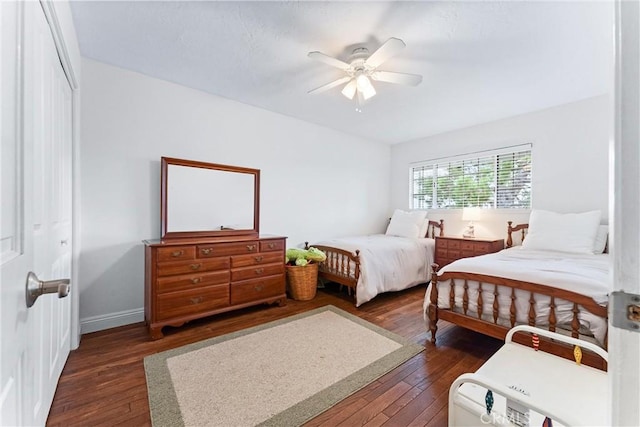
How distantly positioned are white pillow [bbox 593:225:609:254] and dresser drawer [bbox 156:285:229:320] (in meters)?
3.75

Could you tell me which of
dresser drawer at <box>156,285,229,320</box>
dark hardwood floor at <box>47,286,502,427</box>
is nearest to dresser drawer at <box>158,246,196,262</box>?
dresser drawer at <box>156,285,229,320</box>

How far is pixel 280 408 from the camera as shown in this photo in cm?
149

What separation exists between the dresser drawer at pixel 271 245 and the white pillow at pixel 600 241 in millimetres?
3229

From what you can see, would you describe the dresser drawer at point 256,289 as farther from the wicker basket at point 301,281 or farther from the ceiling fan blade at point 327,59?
the ceiling fan blade at point 327,59

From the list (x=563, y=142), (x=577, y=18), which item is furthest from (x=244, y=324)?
(x=563, y=142)

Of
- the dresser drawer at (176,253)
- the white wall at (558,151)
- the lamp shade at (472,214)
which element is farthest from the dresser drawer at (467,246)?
the dresser drawer at (176,253)

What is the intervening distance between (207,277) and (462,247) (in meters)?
3.20

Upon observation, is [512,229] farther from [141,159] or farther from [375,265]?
[141,159]

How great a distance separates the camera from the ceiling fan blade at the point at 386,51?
177 centimetres

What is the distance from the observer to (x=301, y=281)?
324 cm

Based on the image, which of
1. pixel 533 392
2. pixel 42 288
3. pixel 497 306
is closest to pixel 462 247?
pixel 497 306

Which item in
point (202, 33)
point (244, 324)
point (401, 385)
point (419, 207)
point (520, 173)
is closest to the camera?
point (401, 385)

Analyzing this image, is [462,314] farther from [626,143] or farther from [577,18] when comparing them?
[577,18]

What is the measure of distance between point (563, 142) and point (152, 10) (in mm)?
4393
